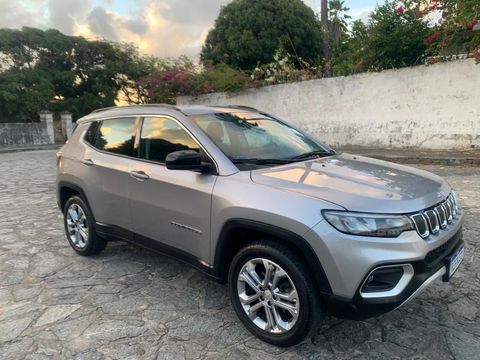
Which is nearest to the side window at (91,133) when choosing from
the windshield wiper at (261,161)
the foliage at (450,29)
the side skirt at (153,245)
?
the side skirt at (153,245)

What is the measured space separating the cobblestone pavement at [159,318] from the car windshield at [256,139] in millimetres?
1251

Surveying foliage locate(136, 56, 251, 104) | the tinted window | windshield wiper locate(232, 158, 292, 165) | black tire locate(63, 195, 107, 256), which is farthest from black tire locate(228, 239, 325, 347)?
foliage locate(136, 56, 251, 104)

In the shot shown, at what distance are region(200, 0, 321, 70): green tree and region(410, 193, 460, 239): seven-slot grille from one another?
20352 millimetres

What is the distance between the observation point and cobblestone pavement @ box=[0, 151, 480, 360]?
2.73 m

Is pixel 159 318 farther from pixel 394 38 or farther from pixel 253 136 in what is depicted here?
pixel 394 38

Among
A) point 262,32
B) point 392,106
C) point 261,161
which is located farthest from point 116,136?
point 262,32

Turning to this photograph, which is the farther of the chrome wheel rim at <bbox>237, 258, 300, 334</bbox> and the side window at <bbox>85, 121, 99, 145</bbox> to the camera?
the side window at <bbox>85, 121, 99, 145</bbox>

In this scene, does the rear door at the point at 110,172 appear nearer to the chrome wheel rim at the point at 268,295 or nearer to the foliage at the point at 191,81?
the chrome wheel rim at the point at 268,295

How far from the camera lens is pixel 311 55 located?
78.5 feet

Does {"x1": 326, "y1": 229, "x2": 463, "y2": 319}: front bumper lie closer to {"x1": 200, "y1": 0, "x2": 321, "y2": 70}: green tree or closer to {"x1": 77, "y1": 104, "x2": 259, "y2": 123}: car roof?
{"x1": 77, "y1": 104, "x2": 259, "y2": 123}: car roof

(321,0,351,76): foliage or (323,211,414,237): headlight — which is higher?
(321,0,351,76): foliage

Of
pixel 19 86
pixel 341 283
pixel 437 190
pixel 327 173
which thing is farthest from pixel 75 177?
pixel 19 86

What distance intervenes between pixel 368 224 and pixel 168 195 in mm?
1654

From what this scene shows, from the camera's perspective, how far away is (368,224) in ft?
7.77
